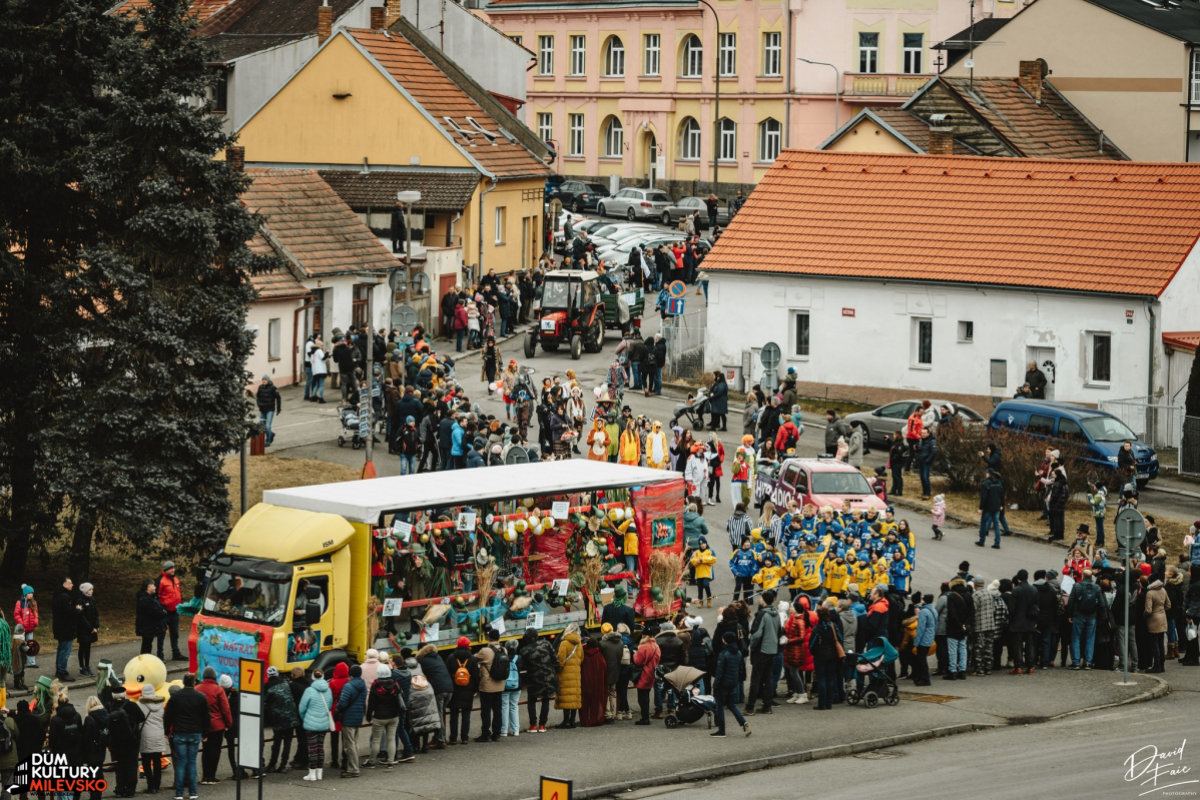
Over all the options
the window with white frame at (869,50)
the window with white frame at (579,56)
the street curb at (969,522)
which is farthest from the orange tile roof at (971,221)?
the window with white frame at (579,56)

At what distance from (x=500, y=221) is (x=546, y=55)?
37.4 metres

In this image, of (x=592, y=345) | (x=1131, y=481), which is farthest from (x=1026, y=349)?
(x=592, y=345)

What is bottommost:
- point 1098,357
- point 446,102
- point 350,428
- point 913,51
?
point 350,428

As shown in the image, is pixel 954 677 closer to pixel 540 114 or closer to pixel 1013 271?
pixel 1013 271

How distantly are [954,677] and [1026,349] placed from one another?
2117 cm

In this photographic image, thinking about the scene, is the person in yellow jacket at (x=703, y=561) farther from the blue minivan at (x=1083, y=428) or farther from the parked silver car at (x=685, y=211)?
the parked silver car at (x=685, y=211)

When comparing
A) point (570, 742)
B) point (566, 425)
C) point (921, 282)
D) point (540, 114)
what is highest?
point (540, 114)

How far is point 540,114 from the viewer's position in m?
96.8

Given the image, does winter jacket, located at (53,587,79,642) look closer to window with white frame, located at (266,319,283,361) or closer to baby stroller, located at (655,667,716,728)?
baby stroller, located at (655,667,716,728)

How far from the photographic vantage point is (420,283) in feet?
169

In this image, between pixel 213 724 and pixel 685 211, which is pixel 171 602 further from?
pixel 685 211

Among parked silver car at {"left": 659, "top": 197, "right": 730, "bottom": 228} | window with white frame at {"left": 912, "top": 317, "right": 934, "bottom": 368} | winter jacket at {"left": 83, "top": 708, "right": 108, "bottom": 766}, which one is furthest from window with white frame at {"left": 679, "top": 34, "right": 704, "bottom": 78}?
winter jacket at {"left": 83, "top": 708, "right": 108, "bottom": 766}

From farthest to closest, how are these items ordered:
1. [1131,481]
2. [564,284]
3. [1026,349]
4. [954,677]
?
[564,284]
[1026,349]
[1131,481]
[954,677]

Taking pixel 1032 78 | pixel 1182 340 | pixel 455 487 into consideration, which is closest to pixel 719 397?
pixel 1182 340
